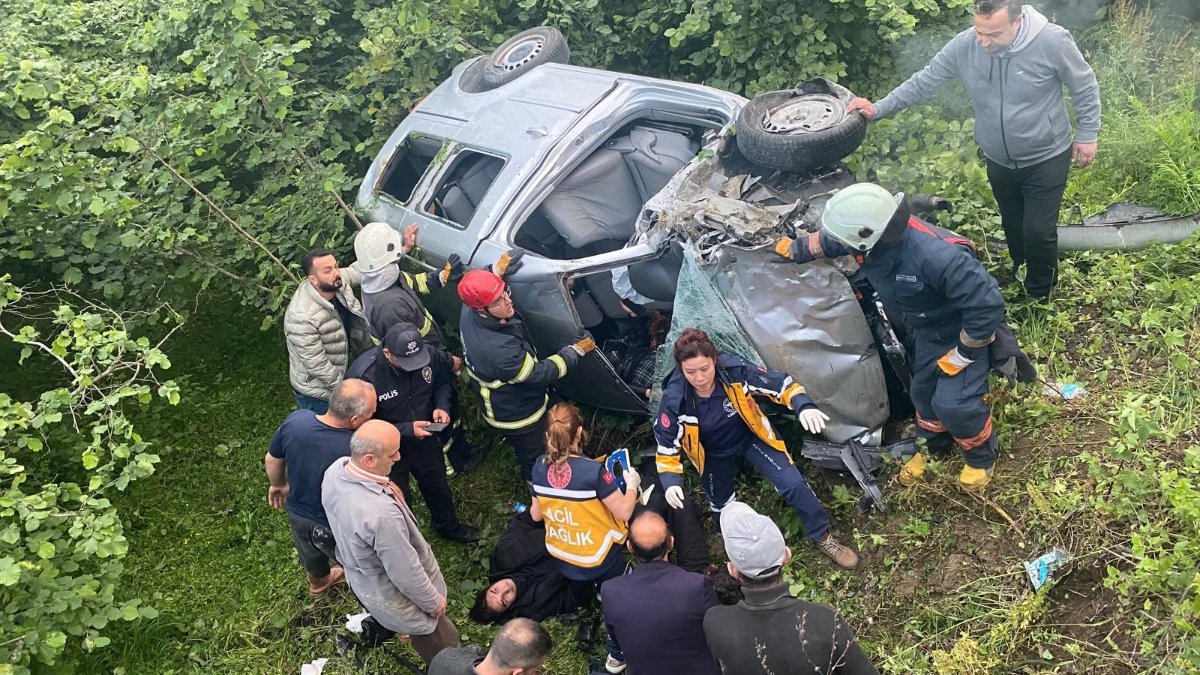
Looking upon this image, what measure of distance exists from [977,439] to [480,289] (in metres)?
2.51

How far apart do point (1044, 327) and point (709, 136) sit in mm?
2122

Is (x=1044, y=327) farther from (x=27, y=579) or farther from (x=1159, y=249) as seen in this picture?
(x=27, y=579)

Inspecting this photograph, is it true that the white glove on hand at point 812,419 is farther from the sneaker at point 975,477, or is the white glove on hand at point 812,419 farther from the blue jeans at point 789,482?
the sneaker at point 975,477

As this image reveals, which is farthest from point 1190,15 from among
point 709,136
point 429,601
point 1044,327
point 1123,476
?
point 429,601

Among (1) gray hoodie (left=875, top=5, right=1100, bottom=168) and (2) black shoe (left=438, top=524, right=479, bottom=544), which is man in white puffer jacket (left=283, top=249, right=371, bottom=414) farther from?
(1) gray hoodie (left=875, top=5, right=1100, bottom=168)

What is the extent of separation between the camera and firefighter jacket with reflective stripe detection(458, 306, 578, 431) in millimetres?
4617

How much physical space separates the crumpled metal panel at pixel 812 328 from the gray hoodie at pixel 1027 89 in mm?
1131

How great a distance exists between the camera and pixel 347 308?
527 centimetres

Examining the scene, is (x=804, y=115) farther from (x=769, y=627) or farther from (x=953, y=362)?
(x=769, y=627)

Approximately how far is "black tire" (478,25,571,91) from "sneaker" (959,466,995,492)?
3738mm

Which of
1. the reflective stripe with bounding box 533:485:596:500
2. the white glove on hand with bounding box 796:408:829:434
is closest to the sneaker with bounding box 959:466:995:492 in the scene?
the white glove on hand with bounding box 796:408:829:434

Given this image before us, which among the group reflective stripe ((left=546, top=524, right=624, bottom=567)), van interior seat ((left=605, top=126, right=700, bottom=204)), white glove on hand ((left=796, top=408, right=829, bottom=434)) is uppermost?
van interior seat ((left=605, top=126, right=700, bottom=204))

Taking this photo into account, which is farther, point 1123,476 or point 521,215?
point 521,215

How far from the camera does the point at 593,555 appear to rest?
4289 mm
